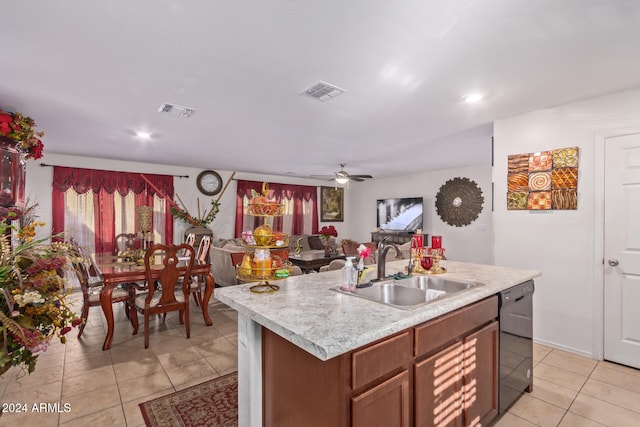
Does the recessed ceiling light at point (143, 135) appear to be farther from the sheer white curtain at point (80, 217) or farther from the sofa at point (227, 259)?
the sheer white curtain at point (80, 217)

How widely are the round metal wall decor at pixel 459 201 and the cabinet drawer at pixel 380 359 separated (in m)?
5.88

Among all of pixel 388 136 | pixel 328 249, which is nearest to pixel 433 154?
pixel 388 136

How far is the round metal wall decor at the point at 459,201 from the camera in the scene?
6.50 metres

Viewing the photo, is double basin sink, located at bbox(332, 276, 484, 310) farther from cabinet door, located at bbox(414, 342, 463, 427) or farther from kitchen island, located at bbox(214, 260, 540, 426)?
cabinet door, located at bbox(414, 342, 463, 427)

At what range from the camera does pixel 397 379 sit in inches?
52.5

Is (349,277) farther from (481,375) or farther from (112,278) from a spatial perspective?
(112,278)

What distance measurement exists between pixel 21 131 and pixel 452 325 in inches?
157

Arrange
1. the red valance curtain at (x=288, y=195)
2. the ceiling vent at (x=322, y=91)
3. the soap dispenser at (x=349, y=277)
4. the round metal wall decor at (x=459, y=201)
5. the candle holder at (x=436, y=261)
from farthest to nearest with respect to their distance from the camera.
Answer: the red valance curtain at (x=288, y=195)
the round metal wall decor at (x=459, y=201)
the ceiling vent at (x=322, y=91)
the candle holder at (x=436, y=261)
the soap dispenser at (x=349, y=277)

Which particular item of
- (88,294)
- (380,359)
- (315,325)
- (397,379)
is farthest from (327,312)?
(88,294)

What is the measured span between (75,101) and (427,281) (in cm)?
339

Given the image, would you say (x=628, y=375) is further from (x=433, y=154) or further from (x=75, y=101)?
(x=75, y=101)

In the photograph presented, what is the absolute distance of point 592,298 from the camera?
2.79 metres

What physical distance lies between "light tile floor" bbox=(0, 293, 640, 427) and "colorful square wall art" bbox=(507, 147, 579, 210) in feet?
4.65

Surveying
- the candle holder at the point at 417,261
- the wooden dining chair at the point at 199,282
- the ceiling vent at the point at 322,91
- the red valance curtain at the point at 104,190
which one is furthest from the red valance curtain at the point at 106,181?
the candle holder at the point at 417,261
